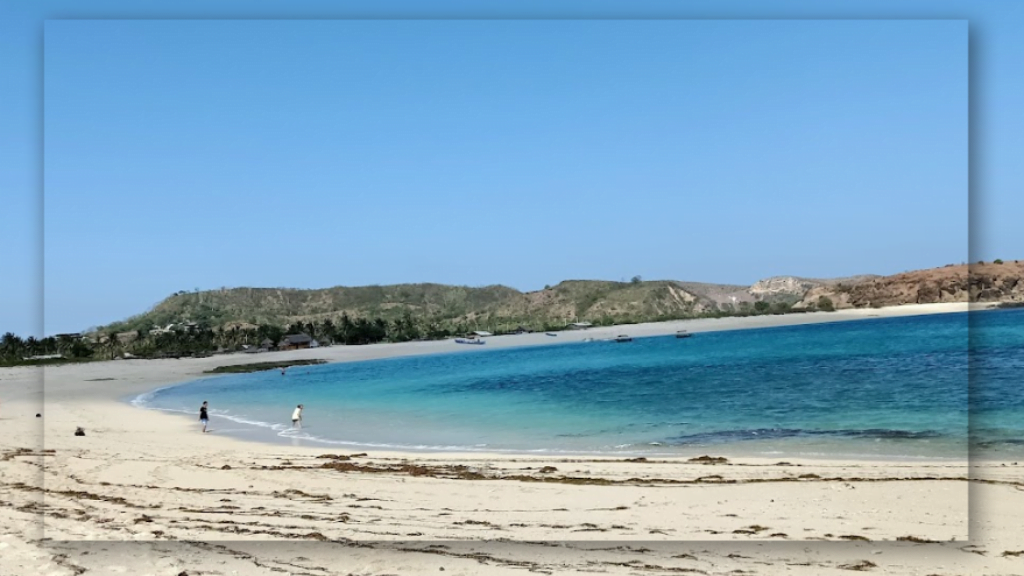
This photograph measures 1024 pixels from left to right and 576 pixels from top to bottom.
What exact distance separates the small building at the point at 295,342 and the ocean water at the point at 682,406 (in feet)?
159

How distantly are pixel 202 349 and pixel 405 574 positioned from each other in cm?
8995

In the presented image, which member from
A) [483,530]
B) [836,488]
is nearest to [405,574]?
[483,530]

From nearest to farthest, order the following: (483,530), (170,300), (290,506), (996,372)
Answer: (483,530), (290,506), (996,372), (170,300)

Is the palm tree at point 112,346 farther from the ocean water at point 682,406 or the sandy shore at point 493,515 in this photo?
the sandy shore at point 493,515

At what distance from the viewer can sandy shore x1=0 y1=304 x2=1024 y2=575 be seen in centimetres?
714

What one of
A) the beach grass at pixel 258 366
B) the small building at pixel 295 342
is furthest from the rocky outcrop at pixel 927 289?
the small building at pixel 295 342

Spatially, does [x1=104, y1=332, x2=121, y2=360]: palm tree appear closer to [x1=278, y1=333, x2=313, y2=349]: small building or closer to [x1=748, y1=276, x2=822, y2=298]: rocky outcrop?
[x1=278, y1=333, x2=313, y2=349]: small building

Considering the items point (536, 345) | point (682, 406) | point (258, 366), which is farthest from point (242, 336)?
point (682, 406)

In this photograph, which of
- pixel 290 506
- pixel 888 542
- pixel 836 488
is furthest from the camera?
pixel 836 488

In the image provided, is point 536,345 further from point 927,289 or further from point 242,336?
point 927,289

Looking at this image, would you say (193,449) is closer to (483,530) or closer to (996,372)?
(483,530)

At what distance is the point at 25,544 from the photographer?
7840mm

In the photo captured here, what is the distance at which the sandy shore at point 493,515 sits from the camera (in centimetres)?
714

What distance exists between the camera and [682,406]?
83.0 ft
